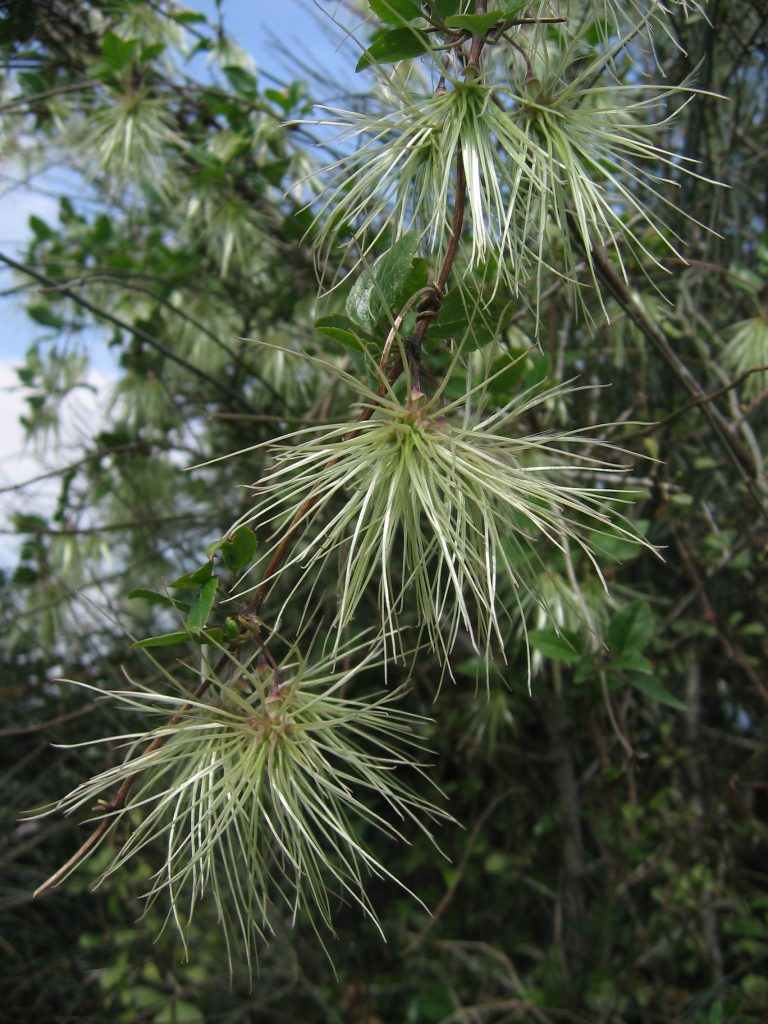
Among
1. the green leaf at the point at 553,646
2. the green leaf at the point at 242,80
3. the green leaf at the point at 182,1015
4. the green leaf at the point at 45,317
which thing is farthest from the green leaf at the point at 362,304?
the green leaf at the point at 182,1015

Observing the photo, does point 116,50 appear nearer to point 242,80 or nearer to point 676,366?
point 242,80

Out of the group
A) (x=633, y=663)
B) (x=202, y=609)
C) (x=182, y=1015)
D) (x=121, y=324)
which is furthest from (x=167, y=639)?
(x=182, y=1015)

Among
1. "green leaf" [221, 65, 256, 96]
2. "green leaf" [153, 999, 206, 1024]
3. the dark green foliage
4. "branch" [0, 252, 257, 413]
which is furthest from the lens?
"green leaf" [153, 999, 206, 1024]

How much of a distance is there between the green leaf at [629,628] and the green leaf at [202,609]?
562 millimetres

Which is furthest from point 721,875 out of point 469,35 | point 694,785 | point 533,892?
point 469,35

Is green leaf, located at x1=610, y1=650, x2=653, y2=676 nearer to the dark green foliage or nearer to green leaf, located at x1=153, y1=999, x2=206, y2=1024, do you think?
Answer: the dark green foliage

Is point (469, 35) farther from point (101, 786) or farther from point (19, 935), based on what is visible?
point (19, 935)

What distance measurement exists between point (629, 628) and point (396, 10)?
26.7 inches

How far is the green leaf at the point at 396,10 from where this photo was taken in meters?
0.57

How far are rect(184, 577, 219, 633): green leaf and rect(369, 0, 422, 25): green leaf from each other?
0.40 metres

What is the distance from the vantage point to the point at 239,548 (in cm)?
60

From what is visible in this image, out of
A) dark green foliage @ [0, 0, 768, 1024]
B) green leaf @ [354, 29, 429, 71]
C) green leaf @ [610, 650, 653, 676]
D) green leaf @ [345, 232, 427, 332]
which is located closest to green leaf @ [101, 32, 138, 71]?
dark green foliage @ [0, 0, 768, 1024]

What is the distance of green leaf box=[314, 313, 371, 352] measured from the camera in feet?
1.85

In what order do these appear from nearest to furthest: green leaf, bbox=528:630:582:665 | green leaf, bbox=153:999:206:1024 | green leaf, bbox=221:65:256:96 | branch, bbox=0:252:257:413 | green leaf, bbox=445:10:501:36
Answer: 1. green leaf, bbox=445:10:501:36
2. green leaf, bbox=528:630:582:665
3. branch, bbox=0:252:257:413
4. green leaf, bbox=221:65:256:96
5. green leaf, bbox=153:999:206:1024
